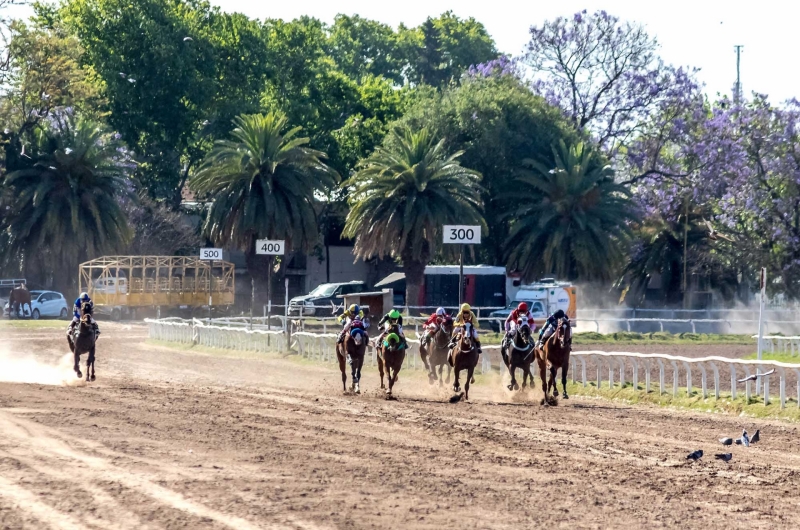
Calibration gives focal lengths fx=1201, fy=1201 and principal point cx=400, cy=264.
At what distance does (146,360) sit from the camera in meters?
33.8

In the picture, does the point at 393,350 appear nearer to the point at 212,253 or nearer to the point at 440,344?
the point at 440,344

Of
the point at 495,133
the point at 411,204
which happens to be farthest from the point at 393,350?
the point at 495,133

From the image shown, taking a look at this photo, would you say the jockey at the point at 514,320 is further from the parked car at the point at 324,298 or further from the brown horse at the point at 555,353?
the parked car at the point at 324,298

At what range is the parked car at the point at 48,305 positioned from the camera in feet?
191

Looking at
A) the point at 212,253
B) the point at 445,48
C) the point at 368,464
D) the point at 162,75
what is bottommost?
the point at 368,464

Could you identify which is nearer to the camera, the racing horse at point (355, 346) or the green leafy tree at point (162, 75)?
the racing horse at point (355, 346)

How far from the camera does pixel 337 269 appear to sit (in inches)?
2886

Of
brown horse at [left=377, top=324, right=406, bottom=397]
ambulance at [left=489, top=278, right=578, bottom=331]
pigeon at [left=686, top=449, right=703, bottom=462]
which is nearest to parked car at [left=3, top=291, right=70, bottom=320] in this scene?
ambulance at [left=489, top=278, right=578, bottom=331]

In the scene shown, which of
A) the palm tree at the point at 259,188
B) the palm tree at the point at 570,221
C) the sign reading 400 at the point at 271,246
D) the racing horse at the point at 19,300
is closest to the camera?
the sign reading 400 at the point at 271,246

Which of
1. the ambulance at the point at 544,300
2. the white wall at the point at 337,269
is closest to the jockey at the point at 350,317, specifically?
the ambulance at the point at 544,300

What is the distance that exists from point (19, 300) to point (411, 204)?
2103 centimetres

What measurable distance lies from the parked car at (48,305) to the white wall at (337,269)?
1703cm

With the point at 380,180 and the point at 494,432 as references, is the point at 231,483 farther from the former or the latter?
the point at 380,180

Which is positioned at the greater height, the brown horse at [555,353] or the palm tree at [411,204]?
the palm tree at [411,204]
